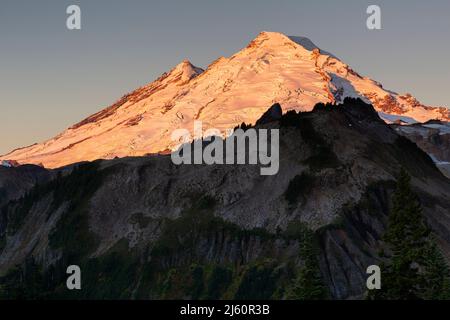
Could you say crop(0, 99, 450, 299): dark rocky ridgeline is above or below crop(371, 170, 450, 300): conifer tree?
above

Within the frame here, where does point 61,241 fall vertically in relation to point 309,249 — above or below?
above

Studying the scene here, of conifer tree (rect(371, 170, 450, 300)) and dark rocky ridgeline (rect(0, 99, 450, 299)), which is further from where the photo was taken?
dark rocky ridgeline (rect(0, 99, 450, 299))

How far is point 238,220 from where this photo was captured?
13912cm

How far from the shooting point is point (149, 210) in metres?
156

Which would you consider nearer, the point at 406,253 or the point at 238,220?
the point at 406,253

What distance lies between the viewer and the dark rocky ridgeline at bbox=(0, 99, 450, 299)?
409 ft

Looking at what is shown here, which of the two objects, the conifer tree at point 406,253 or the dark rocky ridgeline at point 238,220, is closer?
the conifer tree at point 406,253

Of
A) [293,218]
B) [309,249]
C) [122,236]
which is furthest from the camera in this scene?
[122,236]

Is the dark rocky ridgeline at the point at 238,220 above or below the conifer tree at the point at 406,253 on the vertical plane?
above

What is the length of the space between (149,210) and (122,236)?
762 cm

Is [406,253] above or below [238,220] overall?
below

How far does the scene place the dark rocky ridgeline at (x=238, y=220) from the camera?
125 m
